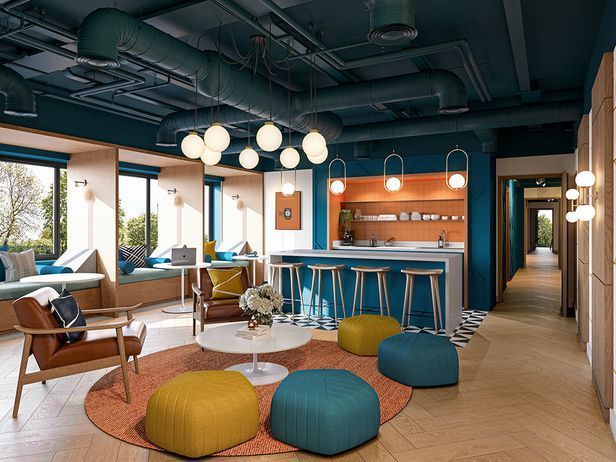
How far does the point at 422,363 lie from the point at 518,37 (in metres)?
3.45

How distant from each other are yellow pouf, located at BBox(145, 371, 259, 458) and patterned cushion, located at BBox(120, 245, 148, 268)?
6.14 metres

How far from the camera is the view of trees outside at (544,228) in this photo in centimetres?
2958

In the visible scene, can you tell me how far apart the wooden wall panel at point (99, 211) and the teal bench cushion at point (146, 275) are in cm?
36

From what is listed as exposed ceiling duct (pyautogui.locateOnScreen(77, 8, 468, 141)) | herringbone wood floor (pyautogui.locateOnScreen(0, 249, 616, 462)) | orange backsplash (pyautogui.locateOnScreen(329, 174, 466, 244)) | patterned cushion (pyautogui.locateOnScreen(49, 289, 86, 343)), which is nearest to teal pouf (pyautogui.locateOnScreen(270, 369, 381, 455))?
herringbone wood floor (pyautogui.locateOnScreen(0, 249, 616, 462))

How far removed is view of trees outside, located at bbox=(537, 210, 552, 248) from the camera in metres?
29.6

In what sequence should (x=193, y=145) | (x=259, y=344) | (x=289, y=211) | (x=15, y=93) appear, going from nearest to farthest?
1. (x=259, y=344)
2. (x=193, y=145)
3. (x=15, y=93)
4. (x=289, y=211)

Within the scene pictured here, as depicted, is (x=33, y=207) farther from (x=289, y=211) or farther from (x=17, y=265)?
(x=289, y=211)

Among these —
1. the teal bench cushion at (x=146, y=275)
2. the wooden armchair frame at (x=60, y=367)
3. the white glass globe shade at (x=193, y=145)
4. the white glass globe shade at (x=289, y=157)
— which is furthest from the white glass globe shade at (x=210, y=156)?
the teal bench cushion at (x=146, y=275)

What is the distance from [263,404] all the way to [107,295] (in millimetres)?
4850

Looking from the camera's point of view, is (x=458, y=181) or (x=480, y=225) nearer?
(x=458, y=181)

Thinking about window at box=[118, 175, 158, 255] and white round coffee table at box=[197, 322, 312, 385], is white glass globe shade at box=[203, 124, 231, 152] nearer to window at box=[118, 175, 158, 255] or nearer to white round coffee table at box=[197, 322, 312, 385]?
white round coffee table at box=[197, 322, 312, 385]

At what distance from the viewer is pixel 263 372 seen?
4449 mm

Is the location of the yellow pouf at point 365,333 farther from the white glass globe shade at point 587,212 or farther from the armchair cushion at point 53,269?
the armchair cushion at point 53,269

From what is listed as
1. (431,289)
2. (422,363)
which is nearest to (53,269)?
(431,289)
